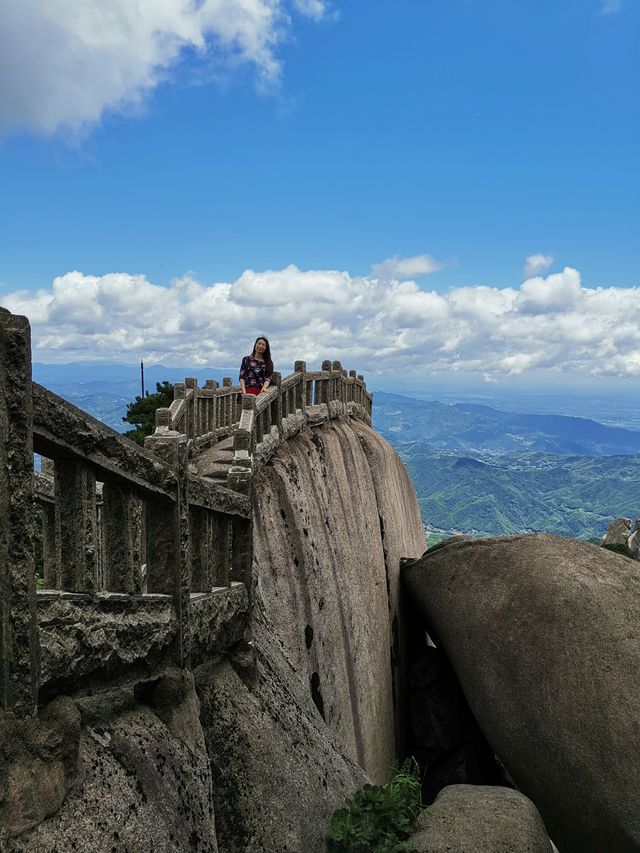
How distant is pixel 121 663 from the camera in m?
4.03

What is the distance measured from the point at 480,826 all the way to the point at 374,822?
99 centimetres

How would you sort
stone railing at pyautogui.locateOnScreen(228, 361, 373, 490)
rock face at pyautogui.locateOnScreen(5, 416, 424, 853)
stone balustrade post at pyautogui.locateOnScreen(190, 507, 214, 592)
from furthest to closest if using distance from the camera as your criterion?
stone railing at pyautogui.locateOnScreen(228, 361, 373, 490)
stone balustrade post at pyautogui.locateOnScreen(190, 507, 214, 592)
rock face at pyautogui.locateOnScreen(5, 416, 424, 853)

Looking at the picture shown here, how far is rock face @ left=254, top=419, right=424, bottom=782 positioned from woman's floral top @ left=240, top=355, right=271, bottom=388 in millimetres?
1233

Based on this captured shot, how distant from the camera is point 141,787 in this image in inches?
148

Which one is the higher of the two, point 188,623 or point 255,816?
point 188,623

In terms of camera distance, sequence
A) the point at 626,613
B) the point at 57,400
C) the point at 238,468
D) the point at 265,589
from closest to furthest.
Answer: the point at 57,400 < the point at 238,468 < the point at 265,589 < the point at 626,613

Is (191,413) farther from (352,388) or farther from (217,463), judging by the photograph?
(352,388)

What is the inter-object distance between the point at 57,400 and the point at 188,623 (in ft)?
6.76

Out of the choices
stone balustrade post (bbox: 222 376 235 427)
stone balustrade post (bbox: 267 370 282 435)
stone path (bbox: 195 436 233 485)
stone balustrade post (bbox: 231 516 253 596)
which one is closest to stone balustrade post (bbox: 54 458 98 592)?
stone balustrade post (bbox: 231 516 253 596)

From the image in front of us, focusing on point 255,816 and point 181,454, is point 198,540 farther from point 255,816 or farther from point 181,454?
point 255,816

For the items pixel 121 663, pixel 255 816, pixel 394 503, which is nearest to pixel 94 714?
pixel 121 663

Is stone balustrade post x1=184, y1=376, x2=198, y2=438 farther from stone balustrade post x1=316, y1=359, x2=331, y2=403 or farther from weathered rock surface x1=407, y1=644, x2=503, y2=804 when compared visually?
weathered rock surface x1=407, y1=644, x2=503, y2=804

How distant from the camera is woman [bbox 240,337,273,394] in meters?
11.5

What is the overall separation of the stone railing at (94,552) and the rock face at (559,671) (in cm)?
675
